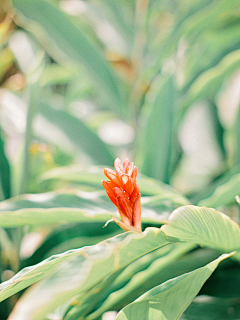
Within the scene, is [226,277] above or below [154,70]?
below

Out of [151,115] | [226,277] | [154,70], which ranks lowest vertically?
[226,277]

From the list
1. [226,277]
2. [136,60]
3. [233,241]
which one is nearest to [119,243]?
[233,241]

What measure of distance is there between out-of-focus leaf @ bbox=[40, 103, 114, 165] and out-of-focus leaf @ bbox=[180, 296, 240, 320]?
1.03 feet

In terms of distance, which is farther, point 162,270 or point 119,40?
point 119,40

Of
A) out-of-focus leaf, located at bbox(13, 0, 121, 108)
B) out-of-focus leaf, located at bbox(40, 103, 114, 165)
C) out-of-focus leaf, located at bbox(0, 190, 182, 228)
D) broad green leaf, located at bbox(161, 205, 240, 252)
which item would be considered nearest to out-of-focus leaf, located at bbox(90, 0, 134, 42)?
out-of-focus leaf, located at bbox(13, 0, 121, 108)

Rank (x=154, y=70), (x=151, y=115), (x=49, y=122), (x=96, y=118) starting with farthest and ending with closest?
(x=96, y=118) → (x=154, y=70) → (x=49, y=122) → (x=151, y=115)

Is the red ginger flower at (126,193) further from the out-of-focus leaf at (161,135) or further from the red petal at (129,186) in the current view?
the out-of-focus leaf at (161,135)

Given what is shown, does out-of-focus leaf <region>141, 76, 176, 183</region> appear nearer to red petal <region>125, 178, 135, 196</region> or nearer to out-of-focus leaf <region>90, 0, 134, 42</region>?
red petal <region>125, 178, 135, 196</region>

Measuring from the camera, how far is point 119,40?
33.5 inches

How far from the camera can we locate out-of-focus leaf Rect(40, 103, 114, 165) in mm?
598

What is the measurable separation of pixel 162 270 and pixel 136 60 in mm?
624

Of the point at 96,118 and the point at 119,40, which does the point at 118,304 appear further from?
the point at 119,40

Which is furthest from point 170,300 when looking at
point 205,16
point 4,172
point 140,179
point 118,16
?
point 118,16

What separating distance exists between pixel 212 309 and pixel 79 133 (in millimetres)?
404
